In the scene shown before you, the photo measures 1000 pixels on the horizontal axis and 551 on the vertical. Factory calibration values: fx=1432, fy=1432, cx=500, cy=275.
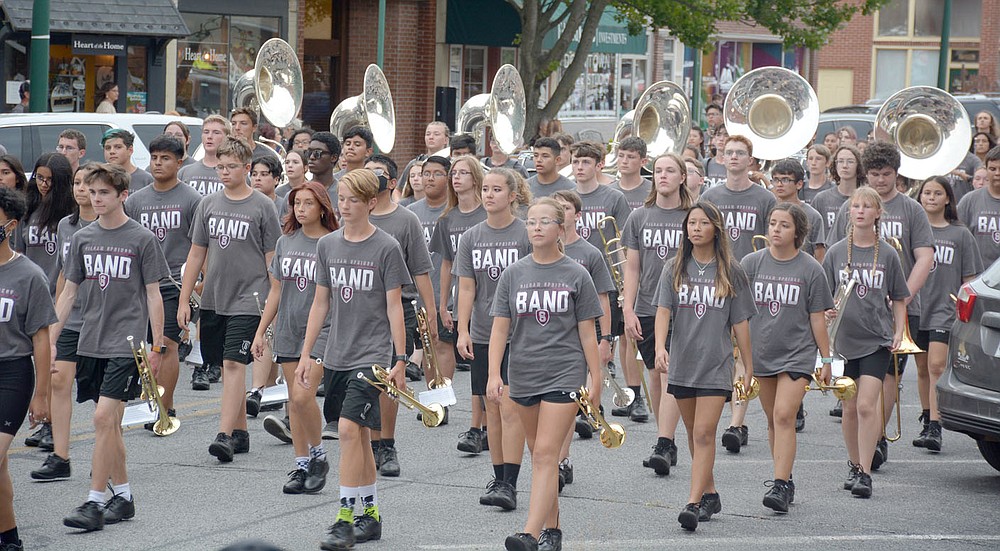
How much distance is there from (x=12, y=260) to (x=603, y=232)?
473 centimetres

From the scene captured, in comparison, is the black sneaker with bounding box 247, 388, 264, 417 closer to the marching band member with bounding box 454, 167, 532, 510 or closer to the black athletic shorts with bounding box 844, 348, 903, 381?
the marching band member with bounding box 454, 167, 532, 510

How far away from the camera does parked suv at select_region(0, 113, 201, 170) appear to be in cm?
1373

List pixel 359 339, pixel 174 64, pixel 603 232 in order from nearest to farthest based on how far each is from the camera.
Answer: pixel 359 339, pixel 603 232, pixel 174 64

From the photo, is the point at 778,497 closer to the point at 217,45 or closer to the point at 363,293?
the point at 363,293

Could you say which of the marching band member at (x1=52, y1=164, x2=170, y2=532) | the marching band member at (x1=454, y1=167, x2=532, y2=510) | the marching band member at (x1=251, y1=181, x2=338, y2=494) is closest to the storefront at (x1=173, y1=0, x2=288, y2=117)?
the marching band member at (x1=251, y1=181, x2=338, y2=494)

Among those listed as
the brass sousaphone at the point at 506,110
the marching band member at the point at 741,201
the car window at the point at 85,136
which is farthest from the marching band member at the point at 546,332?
the car window at the point at 85,136

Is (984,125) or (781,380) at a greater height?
(984,125)

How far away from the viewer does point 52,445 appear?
871 cm

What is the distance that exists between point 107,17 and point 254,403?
1213 centimetres

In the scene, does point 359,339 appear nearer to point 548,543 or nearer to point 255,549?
point 548,543

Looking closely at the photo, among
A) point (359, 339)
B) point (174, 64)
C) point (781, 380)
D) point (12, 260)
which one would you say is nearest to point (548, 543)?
point (359, 339)

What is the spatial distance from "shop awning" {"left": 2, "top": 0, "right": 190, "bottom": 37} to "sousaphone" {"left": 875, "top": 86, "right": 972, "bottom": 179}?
11.3 meters

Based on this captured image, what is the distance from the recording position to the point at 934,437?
938 centimetres

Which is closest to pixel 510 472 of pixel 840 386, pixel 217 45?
pixel 840 386
